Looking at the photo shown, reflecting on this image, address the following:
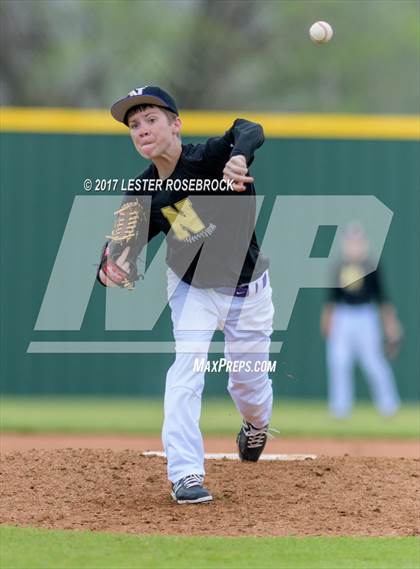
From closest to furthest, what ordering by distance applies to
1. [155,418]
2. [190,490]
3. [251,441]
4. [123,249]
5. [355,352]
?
[190,490], [123,249], [251,441], [155,418], [355,352]

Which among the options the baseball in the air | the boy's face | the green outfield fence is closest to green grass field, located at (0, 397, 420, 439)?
the green outfield fence

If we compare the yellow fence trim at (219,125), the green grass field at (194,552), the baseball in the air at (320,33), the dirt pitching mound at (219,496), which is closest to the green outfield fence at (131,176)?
the yellow fence trim at (219,125)

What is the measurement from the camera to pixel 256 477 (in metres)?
6.10

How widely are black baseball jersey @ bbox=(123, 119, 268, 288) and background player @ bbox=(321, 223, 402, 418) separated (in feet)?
16.7

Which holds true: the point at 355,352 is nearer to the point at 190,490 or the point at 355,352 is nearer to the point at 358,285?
the point at 358,285

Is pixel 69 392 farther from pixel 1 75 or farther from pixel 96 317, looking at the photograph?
pixel 1 75

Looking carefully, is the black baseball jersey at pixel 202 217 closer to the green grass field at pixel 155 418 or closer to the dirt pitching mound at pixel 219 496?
the dirt pitching mound at pixel 219 496

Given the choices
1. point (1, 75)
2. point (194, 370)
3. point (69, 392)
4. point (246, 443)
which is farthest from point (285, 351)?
point (1, 75)

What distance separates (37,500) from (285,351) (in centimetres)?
573

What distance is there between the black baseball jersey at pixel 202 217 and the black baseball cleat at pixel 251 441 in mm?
1042

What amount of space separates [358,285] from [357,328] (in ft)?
1.33

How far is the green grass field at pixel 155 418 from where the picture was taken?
9.87 m

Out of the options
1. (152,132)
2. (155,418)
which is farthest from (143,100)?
(155,418)

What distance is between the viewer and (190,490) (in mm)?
5301
